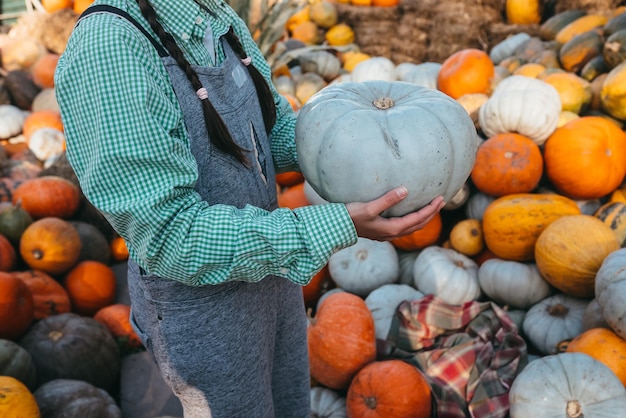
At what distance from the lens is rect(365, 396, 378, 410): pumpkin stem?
8.69 ft

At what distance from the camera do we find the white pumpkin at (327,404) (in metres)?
2.88

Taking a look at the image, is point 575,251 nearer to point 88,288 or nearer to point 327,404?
point 327,404

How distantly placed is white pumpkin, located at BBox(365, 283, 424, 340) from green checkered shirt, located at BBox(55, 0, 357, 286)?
1925 millimetres

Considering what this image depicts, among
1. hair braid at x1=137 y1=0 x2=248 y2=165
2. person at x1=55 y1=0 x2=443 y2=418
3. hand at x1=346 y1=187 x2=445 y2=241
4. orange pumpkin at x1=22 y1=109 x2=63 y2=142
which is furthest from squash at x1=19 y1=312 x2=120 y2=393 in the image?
orange pumpkin at x1=22 y1=109 x2=63 y2=142

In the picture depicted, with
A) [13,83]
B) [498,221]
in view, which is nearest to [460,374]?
[498,221]

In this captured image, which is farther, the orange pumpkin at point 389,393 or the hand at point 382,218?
the orange pumpkin at point 389,393

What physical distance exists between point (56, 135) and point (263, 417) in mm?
4720

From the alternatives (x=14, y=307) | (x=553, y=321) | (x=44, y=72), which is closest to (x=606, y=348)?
(x=553, y=321)

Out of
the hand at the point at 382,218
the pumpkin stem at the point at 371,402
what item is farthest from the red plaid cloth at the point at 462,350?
the hand at the point at 382,218

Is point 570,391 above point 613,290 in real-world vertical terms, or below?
below

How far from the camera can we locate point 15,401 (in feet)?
7.43

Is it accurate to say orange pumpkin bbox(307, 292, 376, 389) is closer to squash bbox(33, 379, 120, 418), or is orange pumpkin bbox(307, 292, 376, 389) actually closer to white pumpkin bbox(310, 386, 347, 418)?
white pumpkin bbox(310, 386, 347, 418)

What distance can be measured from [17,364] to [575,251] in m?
3.01

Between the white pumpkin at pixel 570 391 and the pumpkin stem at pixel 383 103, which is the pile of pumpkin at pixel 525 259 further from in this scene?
the pumpkin stem at pixel 383 103
